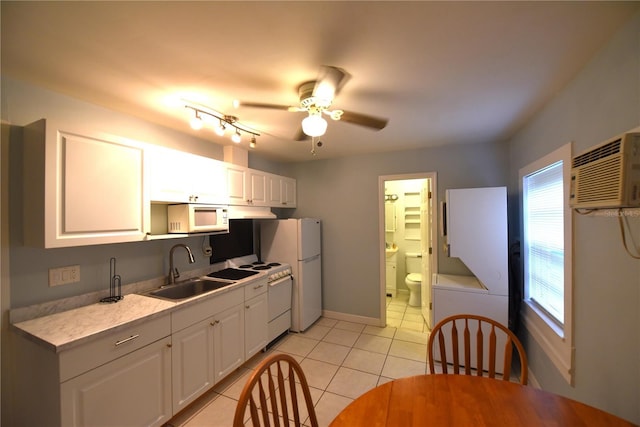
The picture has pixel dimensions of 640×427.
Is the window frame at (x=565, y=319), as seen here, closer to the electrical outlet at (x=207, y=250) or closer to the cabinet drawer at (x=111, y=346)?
the cabinet drawer at (x=111, y=346)

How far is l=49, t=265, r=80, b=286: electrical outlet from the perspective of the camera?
5.51 ft

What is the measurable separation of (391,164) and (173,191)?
2568mm

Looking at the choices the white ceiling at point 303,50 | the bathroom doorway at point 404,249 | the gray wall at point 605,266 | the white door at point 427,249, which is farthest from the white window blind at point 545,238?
the bathroom doorway at point 404,249

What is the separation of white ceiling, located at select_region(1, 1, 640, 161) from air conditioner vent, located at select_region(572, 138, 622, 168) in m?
0.59

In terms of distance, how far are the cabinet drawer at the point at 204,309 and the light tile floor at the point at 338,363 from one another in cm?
71

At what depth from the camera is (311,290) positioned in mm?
3475

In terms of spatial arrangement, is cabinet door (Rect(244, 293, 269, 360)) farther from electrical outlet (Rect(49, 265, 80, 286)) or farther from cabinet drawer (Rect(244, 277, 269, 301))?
electrical outlet (Rect(49, 265, 80, 286))

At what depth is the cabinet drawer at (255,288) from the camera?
99.4 inches

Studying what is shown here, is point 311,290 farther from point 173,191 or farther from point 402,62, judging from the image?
point 402,62

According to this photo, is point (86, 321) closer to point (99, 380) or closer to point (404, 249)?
point (99, 380)

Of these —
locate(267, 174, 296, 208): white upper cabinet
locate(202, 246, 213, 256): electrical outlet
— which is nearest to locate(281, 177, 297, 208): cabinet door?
locate(267, 174, 296, 208): white upper cabinet

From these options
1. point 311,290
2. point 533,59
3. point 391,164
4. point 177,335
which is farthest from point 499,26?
point 311,290

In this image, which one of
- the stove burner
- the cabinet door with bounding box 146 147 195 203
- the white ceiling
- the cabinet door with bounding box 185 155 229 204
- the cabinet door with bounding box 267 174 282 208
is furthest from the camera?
the cabinet door with bounding box 267 174 282 208

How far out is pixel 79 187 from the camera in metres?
1.59
